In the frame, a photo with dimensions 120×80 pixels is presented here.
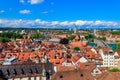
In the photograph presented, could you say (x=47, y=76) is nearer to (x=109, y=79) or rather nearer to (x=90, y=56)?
(x=109, y=79)

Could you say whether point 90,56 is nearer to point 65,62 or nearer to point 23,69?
point 65,62

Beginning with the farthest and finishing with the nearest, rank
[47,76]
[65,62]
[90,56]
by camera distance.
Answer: [90,56] < [65,62] < [47,76]

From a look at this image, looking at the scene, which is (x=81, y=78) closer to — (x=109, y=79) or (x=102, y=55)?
(x=109, y=79)

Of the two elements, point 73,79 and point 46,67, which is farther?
point 46,67

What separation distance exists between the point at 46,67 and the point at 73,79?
6.20 metres

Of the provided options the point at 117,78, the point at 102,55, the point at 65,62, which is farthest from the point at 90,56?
the point at 117,78

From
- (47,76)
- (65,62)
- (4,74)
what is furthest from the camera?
(65,62)

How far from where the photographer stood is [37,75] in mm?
50469

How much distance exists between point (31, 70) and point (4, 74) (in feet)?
15.7

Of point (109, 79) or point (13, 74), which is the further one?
point (13, 74)

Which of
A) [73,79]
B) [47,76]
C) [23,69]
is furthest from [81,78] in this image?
[23,69]

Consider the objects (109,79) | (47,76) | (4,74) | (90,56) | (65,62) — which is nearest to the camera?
(109,79)

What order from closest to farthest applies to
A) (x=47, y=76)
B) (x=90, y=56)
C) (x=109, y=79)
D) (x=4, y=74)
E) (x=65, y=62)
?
(x=109, y=79)
(x=4, y=74)
(x=47, y=76)
(x=65, y=62)
(x=90, y=56)

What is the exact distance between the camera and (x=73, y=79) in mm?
48719
